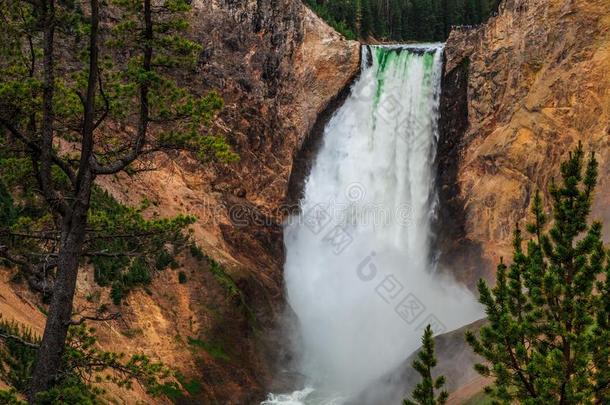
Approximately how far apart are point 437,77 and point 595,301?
38.7 m

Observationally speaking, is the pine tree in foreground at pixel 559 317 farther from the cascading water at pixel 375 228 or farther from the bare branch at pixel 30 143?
the cascading water at pixel 375 228

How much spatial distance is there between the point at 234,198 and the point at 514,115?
778 inches

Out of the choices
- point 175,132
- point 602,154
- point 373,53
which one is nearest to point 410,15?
point 373,53

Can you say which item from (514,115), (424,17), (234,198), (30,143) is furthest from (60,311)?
(424,17)

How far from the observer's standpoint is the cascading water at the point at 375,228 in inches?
1570

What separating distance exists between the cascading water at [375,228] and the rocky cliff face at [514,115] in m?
1.87

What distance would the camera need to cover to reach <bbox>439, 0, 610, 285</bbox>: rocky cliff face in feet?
123

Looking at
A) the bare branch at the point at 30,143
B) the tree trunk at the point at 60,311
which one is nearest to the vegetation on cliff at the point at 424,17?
the bare branch at the point at 30,143

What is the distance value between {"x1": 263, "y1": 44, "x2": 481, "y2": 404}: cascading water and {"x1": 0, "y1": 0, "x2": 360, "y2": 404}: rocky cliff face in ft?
8.00

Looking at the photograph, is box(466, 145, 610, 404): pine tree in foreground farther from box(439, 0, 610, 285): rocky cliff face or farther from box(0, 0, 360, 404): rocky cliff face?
box(439, 0, 610, 285): rocky cliff face

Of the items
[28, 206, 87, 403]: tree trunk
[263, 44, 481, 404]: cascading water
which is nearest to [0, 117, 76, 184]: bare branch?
[28, 206, 87, 403]: tree trunk

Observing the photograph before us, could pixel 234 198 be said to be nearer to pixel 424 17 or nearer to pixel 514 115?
pixel 514 115

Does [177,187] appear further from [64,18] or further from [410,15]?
[410,15]

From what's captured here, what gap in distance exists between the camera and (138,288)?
3073cm
